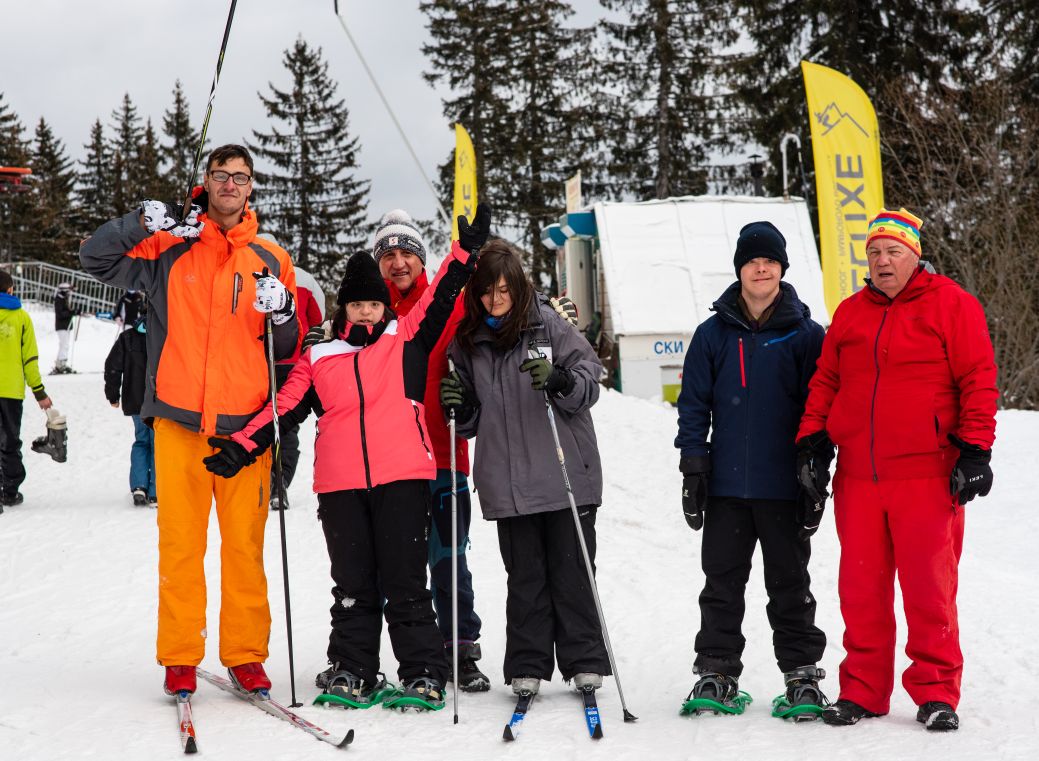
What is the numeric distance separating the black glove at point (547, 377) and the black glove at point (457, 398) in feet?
0.87

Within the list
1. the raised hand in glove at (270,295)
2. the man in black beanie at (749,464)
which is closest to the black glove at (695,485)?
the man in black beanie at (749,464)

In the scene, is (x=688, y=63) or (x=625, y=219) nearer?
(x=625, y=219)

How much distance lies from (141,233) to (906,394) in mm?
2949

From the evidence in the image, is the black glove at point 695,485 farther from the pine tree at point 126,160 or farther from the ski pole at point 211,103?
the pine tree at point 126,160

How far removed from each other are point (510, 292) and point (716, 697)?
1760 mm

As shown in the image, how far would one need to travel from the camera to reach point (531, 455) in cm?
400

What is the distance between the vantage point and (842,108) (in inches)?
466

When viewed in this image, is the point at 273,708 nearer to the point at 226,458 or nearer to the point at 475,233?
the point at 226,458

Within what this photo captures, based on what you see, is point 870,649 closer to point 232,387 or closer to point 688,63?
point 232,387

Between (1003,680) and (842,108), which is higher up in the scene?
(842,108)

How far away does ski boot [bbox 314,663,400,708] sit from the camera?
12.6ft

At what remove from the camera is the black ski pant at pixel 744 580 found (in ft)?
12.7

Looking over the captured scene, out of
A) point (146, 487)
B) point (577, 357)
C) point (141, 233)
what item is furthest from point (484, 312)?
point (146, 487)

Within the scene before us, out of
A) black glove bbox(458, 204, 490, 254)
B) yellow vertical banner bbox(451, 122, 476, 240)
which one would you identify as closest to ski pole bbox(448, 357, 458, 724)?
black glove bbox(458, 204, 490, 254)
